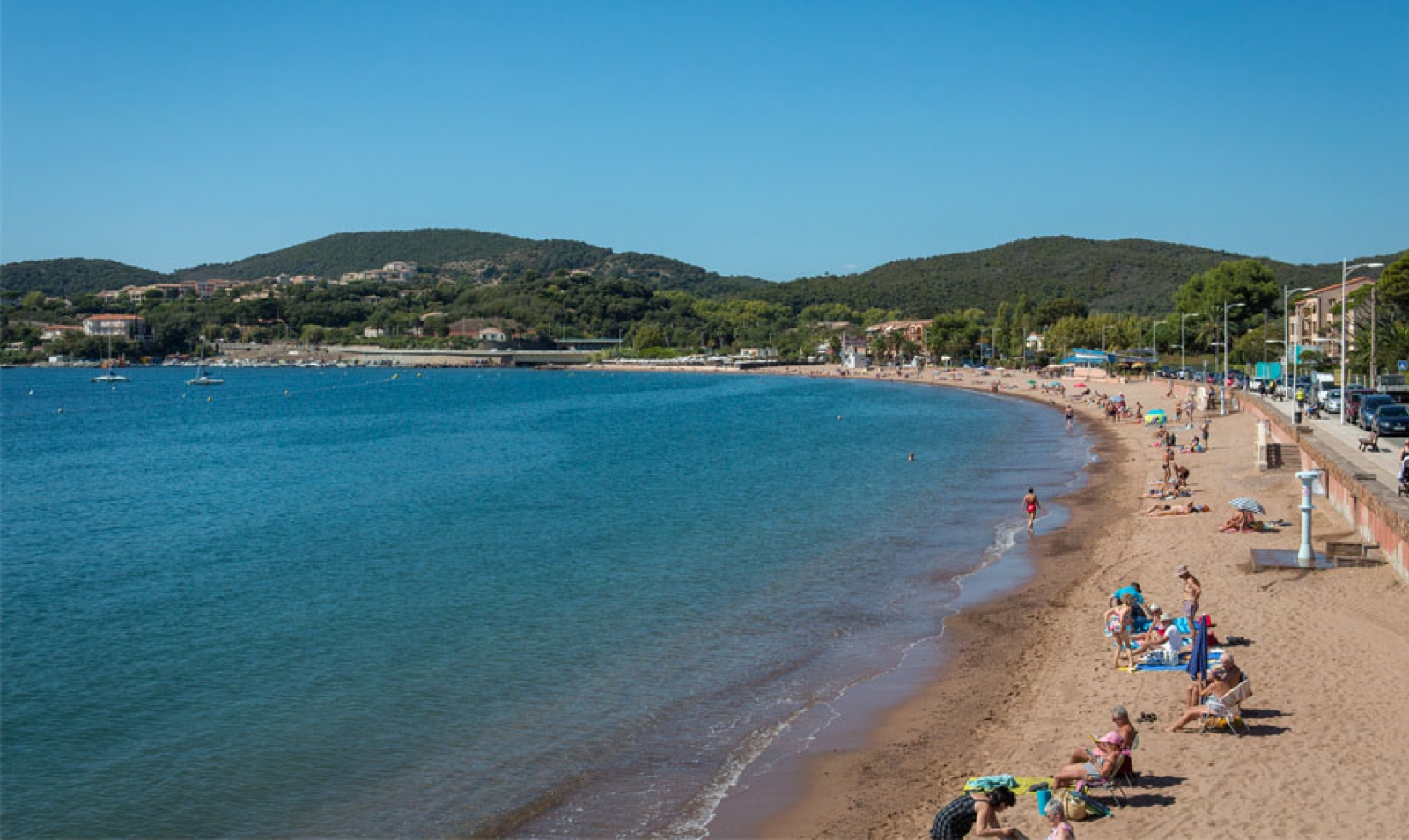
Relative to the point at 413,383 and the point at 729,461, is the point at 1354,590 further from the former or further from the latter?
Result: the point at 413,383

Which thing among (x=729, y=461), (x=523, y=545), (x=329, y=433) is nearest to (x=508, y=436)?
(x=329, y=433)

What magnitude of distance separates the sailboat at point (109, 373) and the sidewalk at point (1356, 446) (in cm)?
13328

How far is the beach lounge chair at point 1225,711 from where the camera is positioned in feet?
39.8

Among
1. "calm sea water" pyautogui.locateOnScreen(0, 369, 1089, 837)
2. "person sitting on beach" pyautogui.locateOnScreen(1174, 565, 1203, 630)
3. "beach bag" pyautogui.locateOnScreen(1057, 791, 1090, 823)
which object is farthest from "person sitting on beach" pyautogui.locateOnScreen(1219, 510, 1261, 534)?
"beach bag" pyautogui.locateOnScreen(1057, 791, 1090, 823)

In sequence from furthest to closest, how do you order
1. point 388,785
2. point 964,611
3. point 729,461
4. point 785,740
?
point 729,461 < point 964,611 < point 785,740 < point 388,785

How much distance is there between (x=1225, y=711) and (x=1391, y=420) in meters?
22.4

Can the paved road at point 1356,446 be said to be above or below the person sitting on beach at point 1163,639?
above

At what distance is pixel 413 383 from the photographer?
5591 inches

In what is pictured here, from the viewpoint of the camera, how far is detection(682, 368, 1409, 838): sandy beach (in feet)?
34.0

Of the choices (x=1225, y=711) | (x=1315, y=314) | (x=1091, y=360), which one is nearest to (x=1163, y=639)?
(x=1225, y=711)

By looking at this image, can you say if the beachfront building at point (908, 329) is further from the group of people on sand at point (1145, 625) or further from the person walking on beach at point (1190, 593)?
the person walking on beach at point (1190, 593)

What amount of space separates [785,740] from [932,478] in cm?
2579

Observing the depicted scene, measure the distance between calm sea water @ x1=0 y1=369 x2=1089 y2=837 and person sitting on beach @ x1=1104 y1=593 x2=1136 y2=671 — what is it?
3.29 metres

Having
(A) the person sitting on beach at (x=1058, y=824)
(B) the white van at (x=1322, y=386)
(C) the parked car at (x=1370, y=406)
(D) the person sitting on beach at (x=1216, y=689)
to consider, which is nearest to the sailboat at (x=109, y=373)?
(B) the white van at (x=1322, y=386)
